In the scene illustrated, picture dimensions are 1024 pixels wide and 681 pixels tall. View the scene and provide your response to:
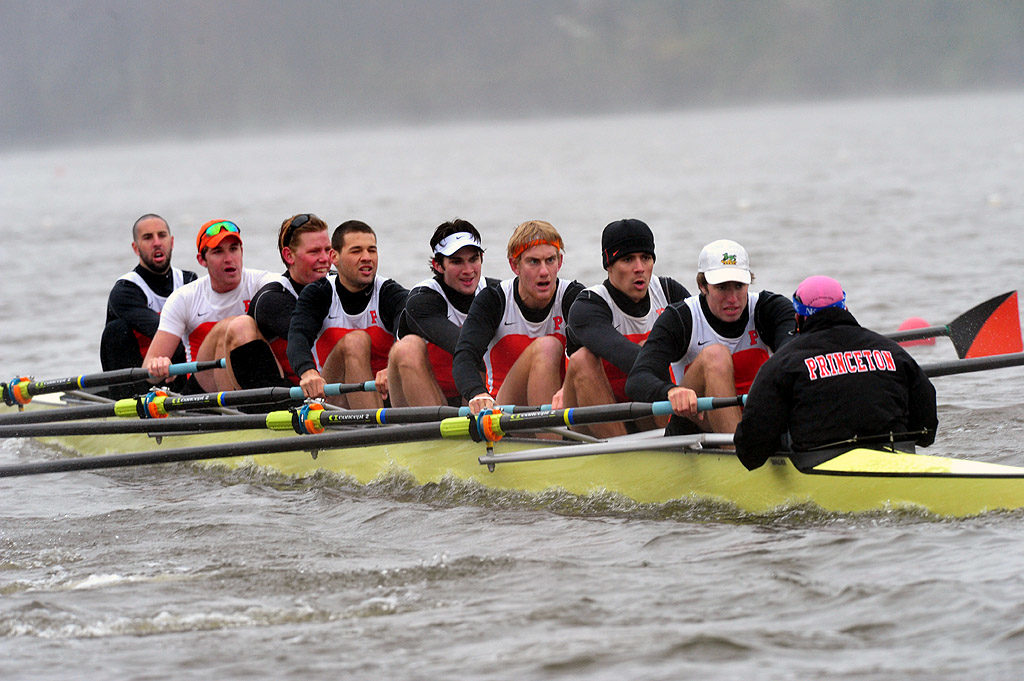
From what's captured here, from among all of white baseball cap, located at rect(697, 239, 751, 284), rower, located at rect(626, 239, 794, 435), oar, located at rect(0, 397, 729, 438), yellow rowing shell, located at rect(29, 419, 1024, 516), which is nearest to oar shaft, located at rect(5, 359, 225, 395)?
yellow rowing shell, located at rect(29, 419, 1024, 516)

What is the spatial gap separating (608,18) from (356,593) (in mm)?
170925

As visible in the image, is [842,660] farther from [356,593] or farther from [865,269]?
[865,269]

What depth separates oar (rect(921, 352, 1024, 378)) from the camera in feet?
21.3

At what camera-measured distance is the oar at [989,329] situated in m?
7.86

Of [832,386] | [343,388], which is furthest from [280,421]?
[832,386]

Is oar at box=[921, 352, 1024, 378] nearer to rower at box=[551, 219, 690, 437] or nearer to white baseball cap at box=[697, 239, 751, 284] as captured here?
white baseball cap at box=[697, 239, 751, 284]

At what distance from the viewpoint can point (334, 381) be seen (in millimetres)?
8516

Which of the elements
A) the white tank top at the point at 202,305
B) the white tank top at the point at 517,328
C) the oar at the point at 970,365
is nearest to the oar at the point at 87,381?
the white tank top at the point at 202,305

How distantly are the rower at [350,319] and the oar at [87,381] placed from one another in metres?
0.75

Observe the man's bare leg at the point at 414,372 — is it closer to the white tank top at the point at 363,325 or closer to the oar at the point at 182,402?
the oar at the point at 182,402

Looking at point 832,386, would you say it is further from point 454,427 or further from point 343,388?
point 343,388

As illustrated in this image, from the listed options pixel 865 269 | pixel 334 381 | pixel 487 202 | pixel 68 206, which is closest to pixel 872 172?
pixel 487 202

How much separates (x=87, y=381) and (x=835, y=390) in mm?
5295

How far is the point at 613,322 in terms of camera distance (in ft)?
23.3
